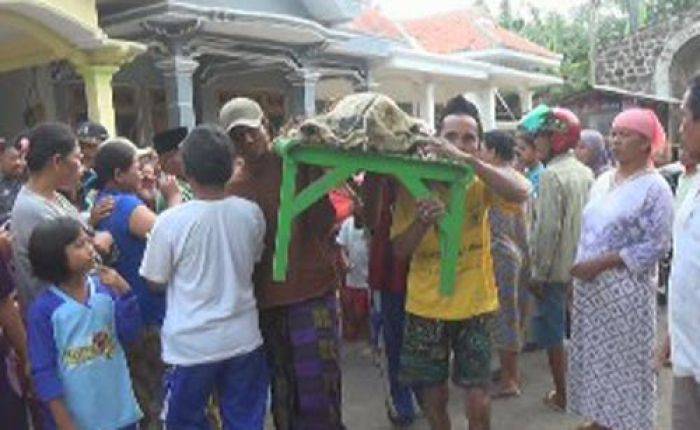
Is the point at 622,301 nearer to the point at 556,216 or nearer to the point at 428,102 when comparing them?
the point at 556,216

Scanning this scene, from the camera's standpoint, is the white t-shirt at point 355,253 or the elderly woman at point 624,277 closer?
the elderly woman at point 624,277

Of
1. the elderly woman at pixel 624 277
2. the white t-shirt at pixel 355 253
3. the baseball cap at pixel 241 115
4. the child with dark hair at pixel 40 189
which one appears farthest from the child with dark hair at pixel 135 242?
the white t-shirt at pixel 355 253

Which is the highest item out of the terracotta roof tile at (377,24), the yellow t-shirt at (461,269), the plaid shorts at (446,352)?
the terracotta roof tile at (377,24)

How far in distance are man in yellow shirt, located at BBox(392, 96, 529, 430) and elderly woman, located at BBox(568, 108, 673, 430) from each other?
1.77 ft

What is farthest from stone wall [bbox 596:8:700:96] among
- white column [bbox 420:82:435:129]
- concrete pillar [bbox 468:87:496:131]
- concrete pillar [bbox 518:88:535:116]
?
white column [bbox 420:82:435:129]

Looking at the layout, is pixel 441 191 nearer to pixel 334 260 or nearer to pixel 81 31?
pixel 334 260

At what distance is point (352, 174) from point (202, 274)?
68 cm

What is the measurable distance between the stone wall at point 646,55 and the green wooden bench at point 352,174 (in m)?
19.3

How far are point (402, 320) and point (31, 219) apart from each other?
2.04 metres

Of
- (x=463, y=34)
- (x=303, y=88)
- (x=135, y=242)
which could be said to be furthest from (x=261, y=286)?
(x=463, y=34)

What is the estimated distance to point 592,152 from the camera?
649 cm

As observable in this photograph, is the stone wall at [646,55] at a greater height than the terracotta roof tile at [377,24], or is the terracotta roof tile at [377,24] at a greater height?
the terracotta roof tile at [377,24]

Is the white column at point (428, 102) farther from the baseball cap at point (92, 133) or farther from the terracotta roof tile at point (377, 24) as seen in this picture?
the baseball cap at point (92, 133)

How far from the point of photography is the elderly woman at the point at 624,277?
362 cm
